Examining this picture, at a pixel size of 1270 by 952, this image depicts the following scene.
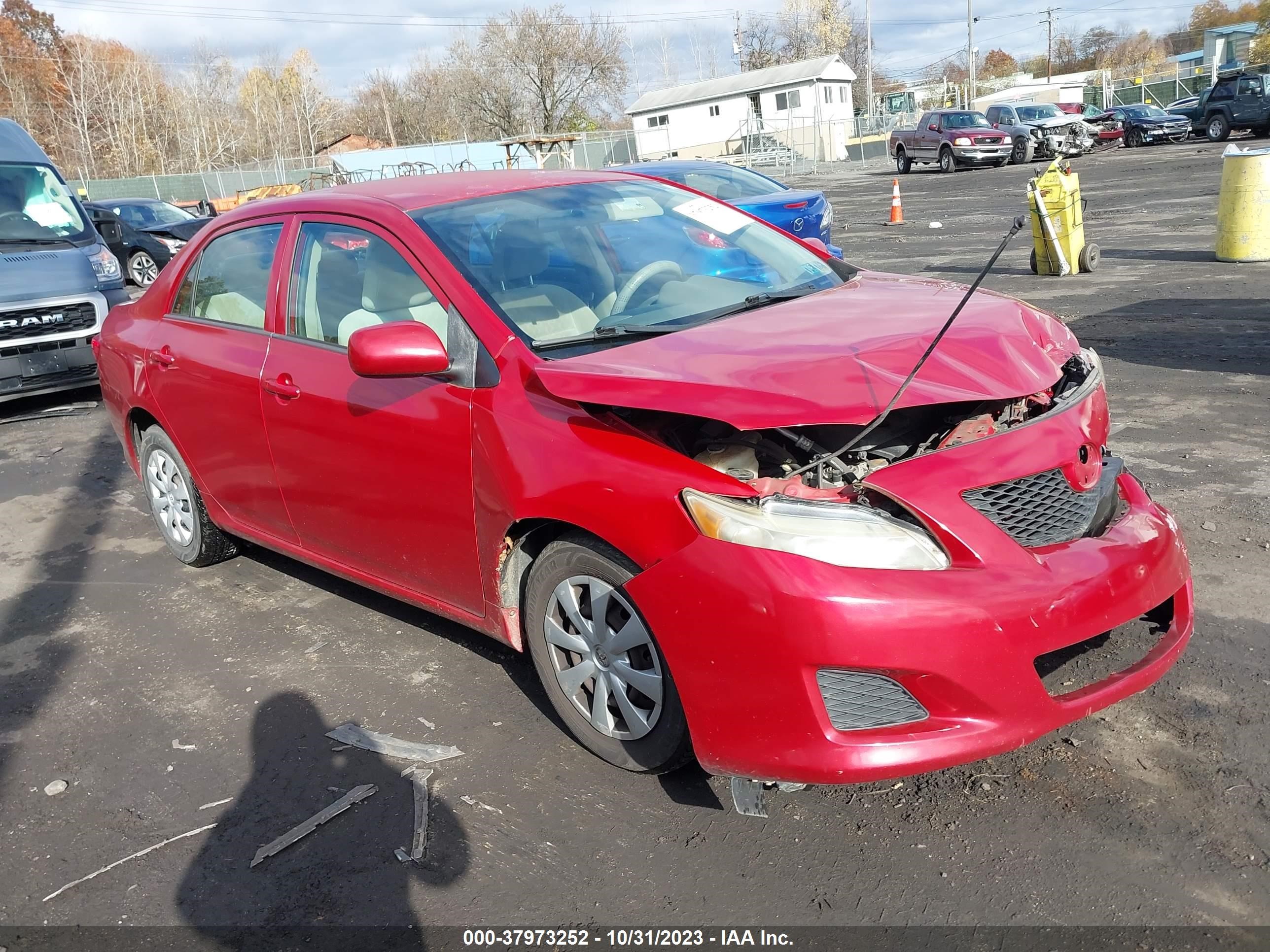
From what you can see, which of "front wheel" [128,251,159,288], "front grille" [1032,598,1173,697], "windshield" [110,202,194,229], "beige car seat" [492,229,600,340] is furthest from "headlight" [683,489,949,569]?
"windshield" [110,202,194,229]

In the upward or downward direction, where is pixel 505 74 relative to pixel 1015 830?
upward

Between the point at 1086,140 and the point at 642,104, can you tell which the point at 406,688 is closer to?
the point at 1086,140

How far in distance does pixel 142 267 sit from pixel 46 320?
1187 centimetres

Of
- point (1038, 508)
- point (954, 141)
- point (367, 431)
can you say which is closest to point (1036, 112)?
point (954, 141)

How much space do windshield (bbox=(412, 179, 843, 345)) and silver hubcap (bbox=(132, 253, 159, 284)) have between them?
59.3 ft

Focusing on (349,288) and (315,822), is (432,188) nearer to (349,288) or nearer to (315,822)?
(349,288)

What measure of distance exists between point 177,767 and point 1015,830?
263cm

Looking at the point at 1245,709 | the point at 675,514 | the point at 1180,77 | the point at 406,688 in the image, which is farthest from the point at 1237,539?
the point at 1180,77

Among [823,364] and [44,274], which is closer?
[823,364]

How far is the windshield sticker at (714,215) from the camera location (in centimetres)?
420

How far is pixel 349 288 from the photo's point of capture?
3893 mm

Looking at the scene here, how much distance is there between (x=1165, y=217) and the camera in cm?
1587

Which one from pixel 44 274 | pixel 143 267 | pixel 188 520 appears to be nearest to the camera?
pixel 188 520

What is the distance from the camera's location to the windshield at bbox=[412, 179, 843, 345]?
137 inches
